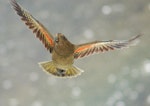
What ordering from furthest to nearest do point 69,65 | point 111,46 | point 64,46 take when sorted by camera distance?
point 111,46
point 69,65
point 64,46

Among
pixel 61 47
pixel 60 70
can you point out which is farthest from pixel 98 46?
pixel 61 47

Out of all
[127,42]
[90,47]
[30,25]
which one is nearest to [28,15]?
[30,25]

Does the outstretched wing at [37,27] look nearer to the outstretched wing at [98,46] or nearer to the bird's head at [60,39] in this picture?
the bird's head at [60,39]

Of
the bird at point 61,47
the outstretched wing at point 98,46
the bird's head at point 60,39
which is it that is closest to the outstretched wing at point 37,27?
the bird at point 61,47

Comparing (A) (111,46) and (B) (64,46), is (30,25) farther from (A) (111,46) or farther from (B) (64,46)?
(A) (111,46)

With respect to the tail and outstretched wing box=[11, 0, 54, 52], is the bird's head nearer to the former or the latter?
outstretched wing box=[11, 0, 54, 52]

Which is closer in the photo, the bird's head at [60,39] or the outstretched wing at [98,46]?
the bird's head at [60,39]

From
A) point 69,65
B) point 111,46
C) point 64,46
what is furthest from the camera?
point 111,46
